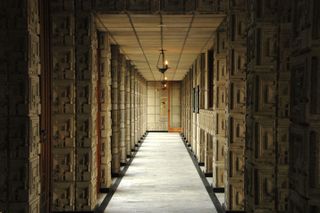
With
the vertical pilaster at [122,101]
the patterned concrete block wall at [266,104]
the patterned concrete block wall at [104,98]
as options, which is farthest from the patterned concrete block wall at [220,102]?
the patterned concrete block wall at [266,104]

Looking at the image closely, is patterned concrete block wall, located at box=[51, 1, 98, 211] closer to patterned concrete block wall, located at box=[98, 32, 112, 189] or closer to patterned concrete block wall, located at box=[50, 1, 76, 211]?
patterned concrete block wall, located at box=[50, 1, 76, 211]

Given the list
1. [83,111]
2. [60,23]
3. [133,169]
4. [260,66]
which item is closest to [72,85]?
[83,111]

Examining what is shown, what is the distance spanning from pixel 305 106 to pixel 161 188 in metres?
8.46

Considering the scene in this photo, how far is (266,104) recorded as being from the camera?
470 cm

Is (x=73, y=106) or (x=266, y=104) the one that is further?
(x=73, y=106)

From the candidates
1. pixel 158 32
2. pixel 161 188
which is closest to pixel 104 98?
pixel 158 32

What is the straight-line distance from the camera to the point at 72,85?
7863mm

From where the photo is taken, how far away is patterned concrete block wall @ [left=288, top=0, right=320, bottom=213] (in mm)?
2492

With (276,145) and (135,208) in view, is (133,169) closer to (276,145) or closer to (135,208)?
(135,208)

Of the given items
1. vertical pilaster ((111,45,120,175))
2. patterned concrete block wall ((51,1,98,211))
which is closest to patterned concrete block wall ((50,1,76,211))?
patterned concrete block wall ((51,1,98,211))

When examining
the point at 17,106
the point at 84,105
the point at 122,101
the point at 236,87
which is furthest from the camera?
the point at 122,101

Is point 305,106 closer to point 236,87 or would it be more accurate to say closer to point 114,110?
point 236,87

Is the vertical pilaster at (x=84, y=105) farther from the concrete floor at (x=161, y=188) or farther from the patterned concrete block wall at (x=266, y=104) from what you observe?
the patterned concrete block wall at (x=266, y=104)

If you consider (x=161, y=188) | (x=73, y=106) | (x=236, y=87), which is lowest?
(x=161, y=188)
